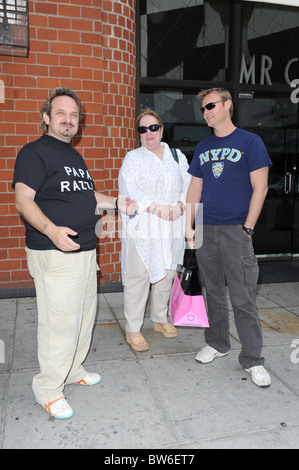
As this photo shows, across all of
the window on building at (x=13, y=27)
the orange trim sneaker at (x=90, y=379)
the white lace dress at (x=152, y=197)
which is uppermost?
the window on building at (x=13, y=27)

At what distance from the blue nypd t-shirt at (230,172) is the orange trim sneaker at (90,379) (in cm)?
147

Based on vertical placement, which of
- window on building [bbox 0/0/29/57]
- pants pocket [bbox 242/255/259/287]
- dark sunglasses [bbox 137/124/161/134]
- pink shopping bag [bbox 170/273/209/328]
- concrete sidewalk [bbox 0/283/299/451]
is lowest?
concrete sidewalk [bbox 0/283/299/451]

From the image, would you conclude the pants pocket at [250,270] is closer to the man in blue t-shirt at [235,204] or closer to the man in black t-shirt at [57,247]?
the man in blue t-shirt at [235,204]

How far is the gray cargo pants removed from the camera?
2.95 metres

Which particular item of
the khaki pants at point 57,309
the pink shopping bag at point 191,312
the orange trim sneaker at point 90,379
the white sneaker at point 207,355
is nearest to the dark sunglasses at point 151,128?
the khaki pants at point 57,309

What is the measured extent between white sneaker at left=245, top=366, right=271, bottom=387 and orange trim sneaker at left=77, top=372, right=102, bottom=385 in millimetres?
1173

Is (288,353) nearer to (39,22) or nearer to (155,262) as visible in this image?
(155,262)

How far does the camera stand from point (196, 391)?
2896 millimetres

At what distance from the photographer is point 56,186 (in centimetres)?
248

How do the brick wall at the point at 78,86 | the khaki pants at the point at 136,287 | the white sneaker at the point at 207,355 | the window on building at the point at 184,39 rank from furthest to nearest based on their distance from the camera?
the window on building at the point at 184,39 < the brick wall at the point at 78,86 < the khaki pants at the point at 136,287 < the white sneaker at the point at 207,355

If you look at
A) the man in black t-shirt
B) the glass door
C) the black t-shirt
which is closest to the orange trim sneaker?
the man in black t-shirt

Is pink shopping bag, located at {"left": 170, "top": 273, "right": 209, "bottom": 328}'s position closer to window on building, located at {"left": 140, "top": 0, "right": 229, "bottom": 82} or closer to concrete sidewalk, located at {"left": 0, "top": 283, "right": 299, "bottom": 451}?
concrete sidewalk, located at {"left": 0, "top": 283, "right": 299, "bottom": 451}

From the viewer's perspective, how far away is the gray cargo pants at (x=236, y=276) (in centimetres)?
295

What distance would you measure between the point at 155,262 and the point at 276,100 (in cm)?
491
